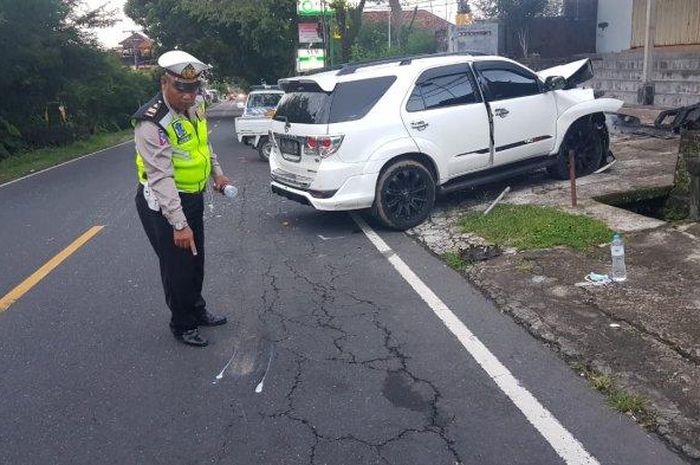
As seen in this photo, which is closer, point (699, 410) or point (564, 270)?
point (699, 410)

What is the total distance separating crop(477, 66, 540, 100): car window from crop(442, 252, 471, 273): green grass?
264 cm

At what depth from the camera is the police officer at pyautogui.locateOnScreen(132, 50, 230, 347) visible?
4.24 metres

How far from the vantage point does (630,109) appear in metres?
16.7

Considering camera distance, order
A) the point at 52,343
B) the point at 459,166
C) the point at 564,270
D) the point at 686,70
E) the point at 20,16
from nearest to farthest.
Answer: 1. the point at 52,343
2. the point at 564,270
3. the point at 459,166
4. the point at 686,70
5. the point at 20,16

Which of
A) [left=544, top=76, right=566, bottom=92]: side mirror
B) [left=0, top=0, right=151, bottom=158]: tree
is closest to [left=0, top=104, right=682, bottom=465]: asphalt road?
[left=544, top=76, right=566, bottom=92]: side mirror

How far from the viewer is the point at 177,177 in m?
4.46

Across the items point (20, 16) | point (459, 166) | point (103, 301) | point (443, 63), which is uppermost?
point (20, 16)

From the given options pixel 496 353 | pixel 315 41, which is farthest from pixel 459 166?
pixel 315 41

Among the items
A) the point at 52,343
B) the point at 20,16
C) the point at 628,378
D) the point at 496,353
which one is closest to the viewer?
the point at 628,378

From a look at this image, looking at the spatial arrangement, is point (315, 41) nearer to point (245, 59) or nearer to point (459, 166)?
point (245, 59)

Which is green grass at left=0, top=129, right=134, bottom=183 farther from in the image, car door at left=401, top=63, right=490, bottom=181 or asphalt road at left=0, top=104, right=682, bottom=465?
car door at left=401, top=63, right=490, bottom=181

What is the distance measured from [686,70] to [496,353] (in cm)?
1421

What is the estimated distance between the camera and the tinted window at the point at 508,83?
828 centimetres

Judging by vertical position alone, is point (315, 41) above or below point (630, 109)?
above
